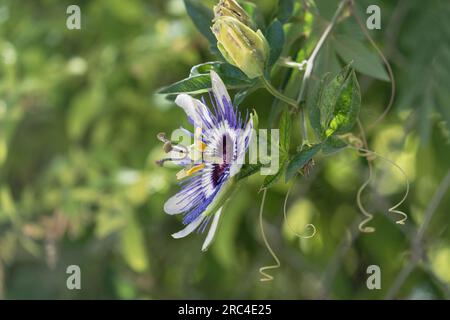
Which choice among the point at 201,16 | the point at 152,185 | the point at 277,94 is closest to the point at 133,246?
the point at 152,185

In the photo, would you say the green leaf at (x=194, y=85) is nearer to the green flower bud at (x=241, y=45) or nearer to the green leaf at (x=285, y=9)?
the green flower bud at (x=241, y=45)

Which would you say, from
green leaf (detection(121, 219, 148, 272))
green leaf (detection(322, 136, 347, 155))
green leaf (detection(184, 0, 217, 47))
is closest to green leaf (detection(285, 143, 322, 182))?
green leaf (detection(322, 136, 347, 155))

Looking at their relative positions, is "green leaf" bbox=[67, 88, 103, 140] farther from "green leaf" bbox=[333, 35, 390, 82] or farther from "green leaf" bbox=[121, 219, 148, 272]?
"green leaf" bbox=[333, 35, 390, 82]

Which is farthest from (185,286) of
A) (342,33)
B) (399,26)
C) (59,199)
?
(342,33)

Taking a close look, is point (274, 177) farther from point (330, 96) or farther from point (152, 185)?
point (152, 185)

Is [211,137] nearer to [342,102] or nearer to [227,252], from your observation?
[342,102]

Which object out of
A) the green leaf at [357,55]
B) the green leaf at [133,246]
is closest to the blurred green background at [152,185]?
the green leaf at [133,246]

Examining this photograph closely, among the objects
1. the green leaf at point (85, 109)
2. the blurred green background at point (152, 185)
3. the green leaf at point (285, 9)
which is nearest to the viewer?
the green leaf at point (285, 9)
